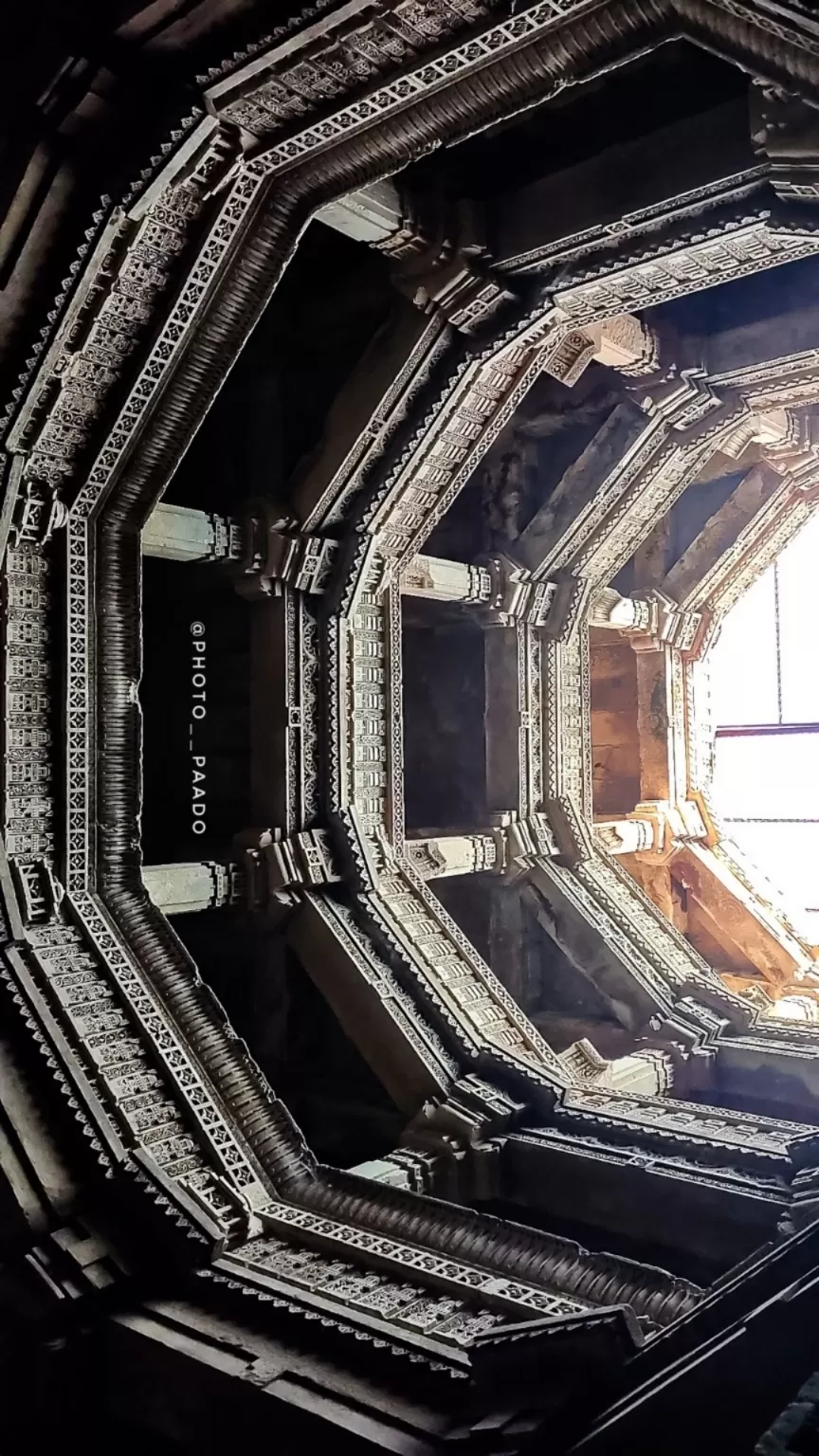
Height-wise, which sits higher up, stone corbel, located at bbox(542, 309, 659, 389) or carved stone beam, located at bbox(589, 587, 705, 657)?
stone corbel, located at bbox(542, 309, 659, 389)

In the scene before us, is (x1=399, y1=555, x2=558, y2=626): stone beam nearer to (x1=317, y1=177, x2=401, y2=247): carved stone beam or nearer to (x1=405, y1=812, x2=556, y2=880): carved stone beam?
(x1=405, y1=812, x2=556, y2=880): carved stone beam

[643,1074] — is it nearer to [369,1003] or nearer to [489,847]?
[369,1003]

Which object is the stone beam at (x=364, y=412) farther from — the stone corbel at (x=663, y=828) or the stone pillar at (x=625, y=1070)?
the stone corbel at (x=663, y=828)

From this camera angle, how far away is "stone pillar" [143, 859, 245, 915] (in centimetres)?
752

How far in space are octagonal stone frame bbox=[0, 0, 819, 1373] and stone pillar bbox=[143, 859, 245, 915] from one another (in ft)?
1.26

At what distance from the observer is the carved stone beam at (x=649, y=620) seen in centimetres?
1108

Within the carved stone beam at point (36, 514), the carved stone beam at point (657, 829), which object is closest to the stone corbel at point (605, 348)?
the carved stone beam at point (36, 514)

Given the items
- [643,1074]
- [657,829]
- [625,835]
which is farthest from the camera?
[657,829]

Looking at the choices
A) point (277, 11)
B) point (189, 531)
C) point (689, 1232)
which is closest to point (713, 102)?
point (277, 11)

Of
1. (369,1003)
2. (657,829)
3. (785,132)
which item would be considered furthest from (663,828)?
(785,132)

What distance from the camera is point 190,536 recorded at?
7816 mm

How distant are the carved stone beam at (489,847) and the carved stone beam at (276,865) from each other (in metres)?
1.36

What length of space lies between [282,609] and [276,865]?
1.99m

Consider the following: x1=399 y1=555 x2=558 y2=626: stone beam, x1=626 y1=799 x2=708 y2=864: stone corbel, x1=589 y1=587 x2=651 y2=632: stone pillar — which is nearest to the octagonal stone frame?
x1=399 y1=555 x2=558 y2=626: stone beam
